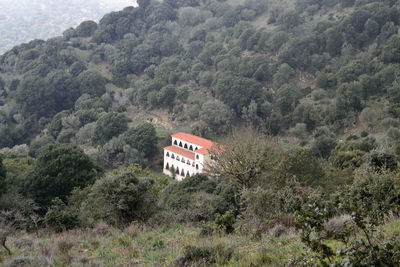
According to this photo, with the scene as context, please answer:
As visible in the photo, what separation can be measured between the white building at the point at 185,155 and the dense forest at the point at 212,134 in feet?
9.30

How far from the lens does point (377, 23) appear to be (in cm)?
4922

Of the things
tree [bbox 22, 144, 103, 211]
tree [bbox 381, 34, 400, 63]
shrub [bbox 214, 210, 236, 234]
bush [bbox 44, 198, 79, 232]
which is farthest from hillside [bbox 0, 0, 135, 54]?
shrub [bbox 214, 210, 236, 234]

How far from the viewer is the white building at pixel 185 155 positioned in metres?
35.2

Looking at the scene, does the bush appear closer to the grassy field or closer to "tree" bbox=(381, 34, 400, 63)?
the grassy field

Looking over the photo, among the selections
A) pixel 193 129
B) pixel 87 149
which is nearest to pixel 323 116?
pixel 193 129

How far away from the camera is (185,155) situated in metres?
36.8

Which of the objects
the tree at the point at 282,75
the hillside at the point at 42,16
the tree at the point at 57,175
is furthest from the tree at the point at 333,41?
the hillside at the point at 42,16

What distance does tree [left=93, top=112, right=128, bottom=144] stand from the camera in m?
43.4

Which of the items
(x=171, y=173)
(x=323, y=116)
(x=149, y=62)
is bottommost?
(x=171, y=173)

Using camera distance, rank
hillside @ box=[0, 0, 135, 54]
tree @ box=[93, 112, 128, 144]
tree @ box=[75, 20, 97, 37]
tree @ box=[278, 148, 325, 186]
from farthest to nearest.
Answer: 1. hillside @ box=[0, 0, 135, 54]
2. tree @ box=[75, 20, 97, 37]
3. tree @ box=[93, 112, 128, 144]
4. tree @ box=[278, 148, 325, 186]

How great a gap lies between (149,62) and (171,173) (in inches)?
1193

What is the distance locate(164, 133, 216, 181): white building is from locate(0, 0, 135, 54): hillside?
5123cm

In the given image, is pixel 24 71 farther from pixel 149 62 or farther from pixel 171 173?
pixel 171 173

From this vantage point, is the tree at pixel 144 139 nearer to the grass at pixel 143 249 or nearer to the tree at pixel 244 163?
the tree at pixel 244 163
